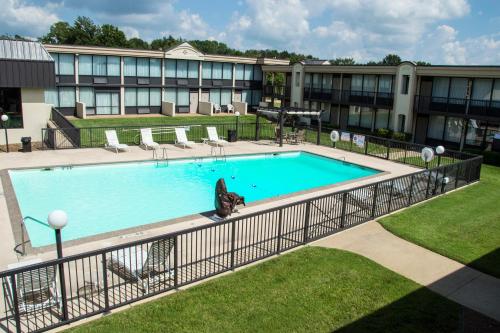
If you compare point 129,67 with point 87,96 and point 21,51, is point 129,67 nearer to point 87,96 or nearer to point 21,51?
point 87,96

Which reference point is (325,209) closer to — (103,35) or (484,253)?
(484,253)

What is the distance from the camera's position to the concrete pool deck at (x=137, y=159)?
10.3m

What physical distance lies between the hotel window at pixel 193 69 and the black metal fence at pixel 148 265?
96.0 feet

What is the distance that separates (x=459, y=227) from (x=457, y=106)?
17847 mm

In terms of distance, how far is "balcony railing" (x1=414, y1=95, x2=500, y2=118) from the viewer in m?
26.3

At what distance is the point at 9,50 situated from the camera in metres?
21.7

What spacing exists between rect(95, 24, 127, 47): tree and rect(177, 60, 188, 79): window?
45.0 metres

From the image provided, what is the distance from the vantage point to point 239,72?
43125 mm

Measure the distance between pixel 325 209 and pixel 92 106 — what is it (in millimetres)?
28681

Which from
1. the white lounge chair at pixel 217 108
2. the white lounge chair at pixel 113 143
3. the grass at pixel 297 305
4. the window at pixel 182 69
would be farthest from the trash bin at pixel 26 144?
the white lounge chair at pixel 217 108

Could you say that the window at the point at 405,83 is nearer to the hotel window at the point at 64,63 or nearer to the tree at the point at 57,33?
the hotel window at the point at 64,63

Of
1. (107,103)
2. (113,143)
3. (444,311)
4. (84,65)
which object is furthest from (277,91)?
(444,311)

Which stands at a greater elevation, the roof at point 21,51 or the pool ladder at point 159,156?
the roof at point 21,51

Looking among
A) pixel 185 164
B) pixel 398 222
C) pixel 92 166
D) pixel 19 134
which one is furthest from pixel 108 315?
pixel 19 134
